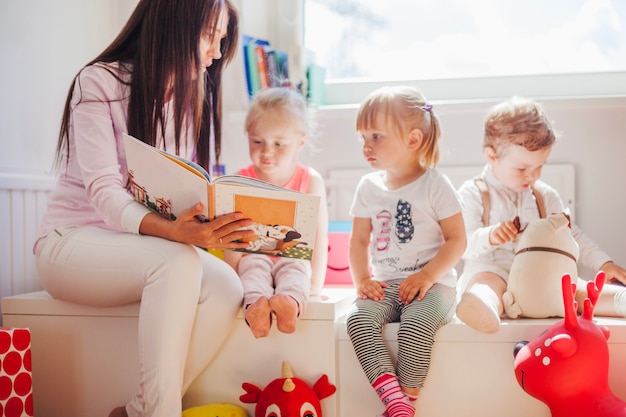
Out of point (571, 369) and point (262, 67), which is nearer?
point (571, 369)

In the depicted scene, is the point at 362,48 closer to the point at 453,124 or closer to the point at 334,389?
the point at 453,124

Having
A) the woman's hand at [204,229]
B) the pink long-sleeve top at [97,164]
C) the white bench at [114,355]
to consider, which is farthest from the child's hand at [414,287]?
the pink long-sleeve top at [97,164]

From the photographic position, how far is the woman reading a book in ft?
3.94

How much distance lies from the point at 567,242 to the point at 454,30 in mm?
919

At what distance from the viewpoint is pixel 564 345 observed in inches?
44.9

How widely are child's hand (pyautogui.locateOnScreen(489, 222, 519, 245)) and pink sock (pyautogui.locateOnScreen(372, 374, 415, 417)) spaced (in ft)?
1.37

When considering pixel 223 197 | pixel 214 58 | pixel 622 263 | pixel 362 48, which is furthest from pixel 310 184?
pixel 622 263

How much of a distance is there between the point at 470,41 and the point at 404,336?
114cm

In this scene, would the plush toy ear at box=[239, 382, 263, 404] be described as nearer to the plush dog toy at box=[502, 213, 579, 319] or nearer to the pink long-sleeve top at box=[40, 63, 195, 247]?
the pink long-sleeve top at box=[40, 63, 195, 247]

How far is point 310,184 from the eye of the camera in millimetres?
1646

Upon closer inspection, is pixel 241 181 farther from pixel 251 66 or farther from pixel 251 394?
pixel 251 66

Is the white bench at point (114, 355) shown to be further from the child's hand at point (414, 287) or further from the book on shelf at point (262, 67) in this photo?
the book on shelf at point (262, 67)

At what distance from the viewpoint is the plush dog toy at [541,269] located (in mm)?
1378

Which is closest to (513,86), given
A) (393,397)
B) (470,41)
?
(470,41)
